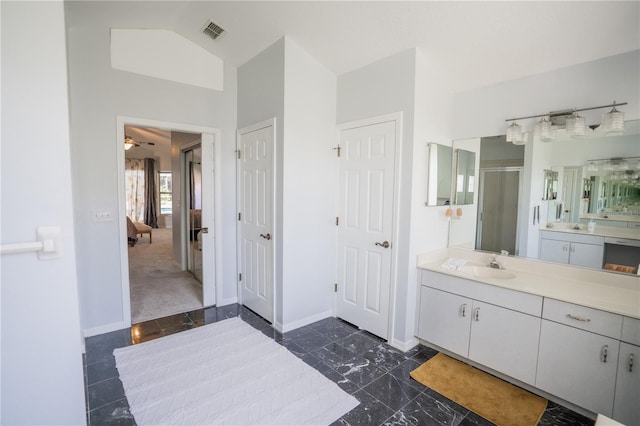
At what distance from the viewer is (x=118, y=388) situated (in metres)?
2.16

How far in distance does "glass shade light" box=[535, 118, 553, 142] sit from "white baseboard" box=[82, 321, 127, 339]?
431cm

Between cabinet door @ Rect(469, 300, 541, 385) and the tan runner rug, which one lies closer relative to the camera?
the tan runner rug

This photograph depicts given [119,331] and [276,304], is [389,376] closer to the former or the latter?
[276,304]

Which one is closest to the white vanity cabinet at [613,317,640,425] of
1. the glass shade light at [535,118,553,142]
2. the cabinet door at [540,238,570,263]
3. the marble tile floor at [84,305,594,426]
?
the marble tile floor at [84,305,594,426]

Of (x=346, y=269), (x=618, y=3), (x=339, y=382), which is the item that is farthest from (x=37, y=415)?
(x=618, y=3)

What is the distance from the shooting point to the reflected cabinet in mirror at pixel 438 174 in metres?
2.77

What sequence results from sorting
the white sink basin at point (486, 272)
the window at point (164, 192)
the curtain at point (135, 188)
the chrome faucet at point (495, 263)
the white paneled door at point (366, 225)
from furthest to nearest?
the window at point (164, 192)
the curtain at point (135, 188)
the white paneled door at point (366, 225)
the chrome faucet at point (495, 263)
the white sink basin at point (486, 272)

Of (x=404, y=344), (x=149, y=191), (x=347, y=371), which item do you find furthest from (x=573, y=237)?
(x=149, y=191)

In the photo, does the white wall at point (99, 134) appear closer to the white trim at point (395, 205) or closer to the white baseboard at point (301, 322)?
the white baseboard at point (301, 322)

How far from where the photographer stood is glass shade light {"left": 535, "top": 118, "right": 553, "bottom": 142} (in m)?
2.44

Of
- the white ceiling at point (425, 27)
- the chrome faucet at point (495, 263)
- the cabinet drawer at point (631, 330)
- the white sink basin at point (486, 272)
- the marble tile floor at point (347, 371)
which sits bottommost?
the marble tile floor at point (347, 371)

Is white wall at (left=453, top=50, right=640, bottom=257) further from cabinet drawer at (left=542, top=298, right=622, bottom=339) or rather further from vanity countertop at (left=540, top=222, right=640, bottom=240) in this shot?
cabinet drawer at (left=542, top=298, right=622, bottom=339)

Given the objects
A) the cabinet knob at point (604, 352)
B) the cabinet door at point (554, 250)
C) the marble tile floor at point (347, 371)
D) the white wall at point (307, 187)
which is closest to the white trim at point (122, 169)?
the marble tile floor at point (347, 371)

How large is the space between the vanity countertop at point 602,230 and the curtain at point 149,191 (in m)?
10.7
